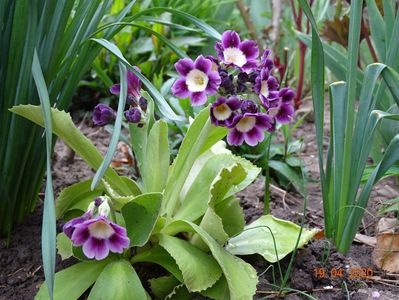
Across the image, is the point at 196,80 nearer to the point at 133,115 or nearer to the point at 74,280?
A: the point at 133,115

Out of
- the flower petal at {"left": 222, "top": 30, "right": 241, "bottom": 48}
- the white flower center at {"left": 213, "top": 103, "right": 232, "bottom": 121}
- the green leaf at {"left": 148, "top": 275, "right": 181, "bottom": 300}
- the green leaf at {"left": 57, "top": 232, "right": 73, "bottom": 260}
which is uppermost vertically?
the flower petal at {"left": 222, "top": 30, "right": 241, "bottom": 48}

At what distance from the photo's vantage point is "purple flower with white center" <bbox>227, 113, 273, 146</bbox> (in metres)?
1.34

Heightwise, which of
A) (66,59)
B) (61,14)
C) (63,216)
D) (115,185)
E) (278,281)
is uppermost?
(61,14)

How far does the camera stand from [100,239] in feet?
4.06

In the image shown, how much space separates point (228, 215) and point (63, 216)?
0.43 m

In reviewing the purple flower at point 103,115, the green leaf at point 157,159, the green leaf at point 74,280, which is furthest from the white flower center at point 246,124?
the green leaf at point 74,280

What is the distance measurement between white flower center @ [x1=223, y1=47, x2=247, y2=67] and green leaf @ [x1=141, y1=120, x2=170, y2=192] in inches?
8.9

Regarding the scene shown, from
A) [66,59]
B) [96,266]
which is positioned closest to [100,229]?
[96,266]

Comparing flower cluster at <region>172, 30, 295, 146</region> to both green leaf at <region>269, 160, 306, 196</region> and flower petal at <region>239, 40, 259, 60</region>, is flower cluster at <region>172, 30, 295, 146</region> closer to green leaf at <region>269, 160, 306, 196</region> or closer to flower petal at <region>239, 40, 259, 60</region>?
flower petal at <region>239, 40, 259, 60</region>

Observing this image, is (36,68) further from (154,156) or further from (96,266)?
(96,266)

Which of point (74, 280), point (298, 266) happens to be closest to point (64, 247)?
point (74, 280)

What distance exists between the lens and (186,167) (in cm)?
150

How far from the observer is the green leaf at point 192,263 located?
4.32 ft
